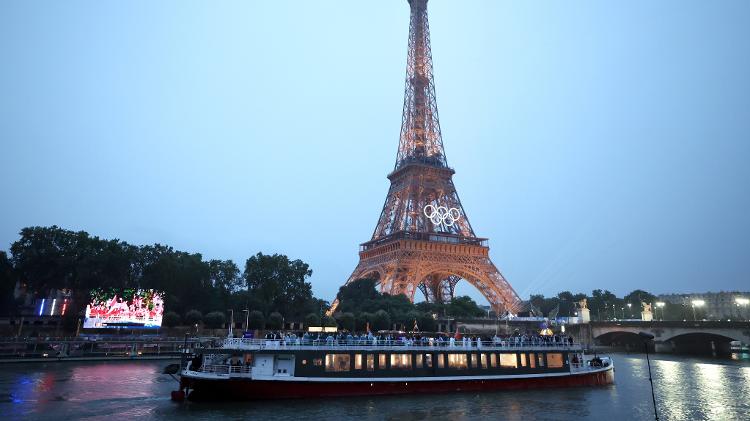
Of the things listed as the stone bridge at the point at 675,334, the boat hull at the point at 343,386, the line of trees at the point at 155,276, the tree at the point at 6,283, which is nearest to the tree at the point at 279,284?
the line of trees at the point at 155,276

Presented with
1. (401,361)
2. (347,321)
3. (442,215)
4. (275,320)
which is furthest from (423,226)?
(401,361)

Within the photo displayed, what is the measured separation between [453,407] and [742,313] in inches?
4636

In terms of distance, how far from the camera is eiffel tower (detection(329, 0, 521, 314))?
67.4 metres

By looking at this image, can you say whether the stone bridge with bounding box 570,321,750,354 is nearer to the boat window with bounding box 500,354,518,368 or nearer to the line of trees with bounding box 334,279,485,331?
the line of trees with bounding box 334,279,485,331

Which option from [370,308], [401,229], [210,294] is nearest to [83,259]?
[210,294]

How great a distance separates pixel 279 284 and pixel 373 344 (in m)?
37.7

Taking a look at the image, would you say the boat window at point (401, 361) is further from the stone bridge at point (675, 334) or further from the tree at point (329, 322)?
the stone bridge at point (675, 334)

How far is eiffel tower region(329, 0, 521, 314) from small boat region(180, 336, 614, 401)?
3090 cm

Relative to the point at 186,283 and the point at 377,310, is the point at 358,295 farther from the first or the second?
the point at 186,283

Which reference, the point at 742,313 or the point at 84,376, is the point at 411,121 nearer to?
the point at 84,376

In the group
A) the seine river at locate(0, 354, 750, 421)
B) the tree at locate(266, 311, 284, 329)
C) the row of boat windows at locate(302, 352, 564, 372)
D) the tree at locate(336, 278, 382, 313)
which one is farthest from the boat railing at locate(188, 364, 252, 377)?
the tree at locate(336, 278, 382, 313)

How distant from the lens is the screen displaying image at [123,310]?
5649cm

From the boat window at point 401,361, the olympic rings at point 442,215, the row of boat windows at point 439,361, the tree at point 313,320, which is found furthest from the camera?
the olympic rings at point 442,215

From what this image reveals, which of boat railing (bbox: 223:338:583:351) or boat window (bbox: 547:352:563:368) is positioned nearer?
boat railing (bbox: 223:338:583:351)
